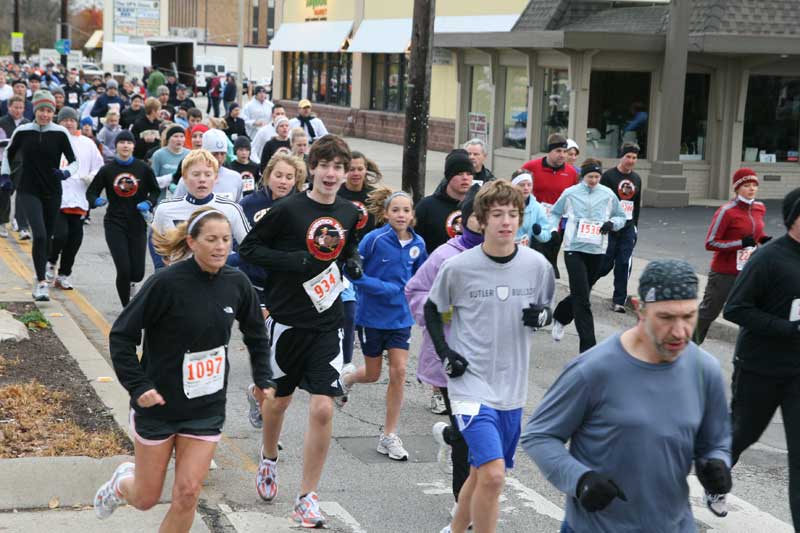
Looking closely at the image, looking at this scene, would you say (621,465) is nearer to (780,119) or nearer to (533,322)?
(533,322)

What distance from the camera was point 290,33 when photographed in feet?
156

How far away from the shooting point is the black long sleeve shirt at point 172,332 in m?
5.25

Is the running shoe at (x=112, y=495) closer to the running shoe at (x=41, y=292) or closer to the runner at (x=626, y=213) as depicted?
the running shoe at (x=41, y=292)

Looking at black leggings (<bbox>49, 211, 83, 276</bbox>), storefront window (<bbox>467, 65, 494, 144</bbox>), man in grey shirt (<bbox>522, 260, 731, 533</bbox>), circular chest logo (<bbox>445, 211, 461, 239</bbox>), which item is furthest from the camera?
storefront window (<bbox>467, 65, 494, 144</bbox>)

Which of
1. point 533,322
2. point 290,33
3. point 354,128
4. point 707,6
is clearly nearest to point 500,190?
point 533,322

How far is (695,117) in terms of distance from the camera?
24328 mm

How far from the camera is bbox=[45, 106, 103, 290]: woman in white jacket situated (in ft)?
42.0

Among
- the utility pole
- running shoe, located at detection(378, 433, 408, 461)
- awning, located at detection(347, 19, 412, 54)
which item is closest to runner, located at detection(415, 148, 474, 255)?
running shoe, located at detection(378, 433, 408, 461)

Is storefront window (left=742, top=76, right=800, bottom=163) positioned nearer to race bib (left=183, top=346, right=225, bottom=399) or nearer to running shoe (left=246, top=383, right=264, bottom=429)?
running shoe (left=246, top=383, right=264, bottom=429)

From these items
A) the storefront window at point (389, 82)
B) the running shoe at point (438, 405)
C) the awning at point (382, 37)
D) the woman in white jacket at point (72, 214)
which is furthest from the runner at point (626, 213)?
the storefront window at point (389, 82)

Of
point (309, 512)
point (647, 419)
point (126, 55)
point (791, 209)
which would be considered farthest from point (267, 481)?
point (126, 55)

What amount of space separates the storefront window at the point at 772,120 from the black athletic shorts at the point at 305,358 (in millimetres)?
19378

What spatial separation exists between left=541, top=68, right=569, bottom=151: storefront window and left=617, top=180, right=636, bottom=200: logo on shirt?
1097 centimetres

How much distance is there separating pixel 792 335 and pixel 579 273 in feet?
16.6
